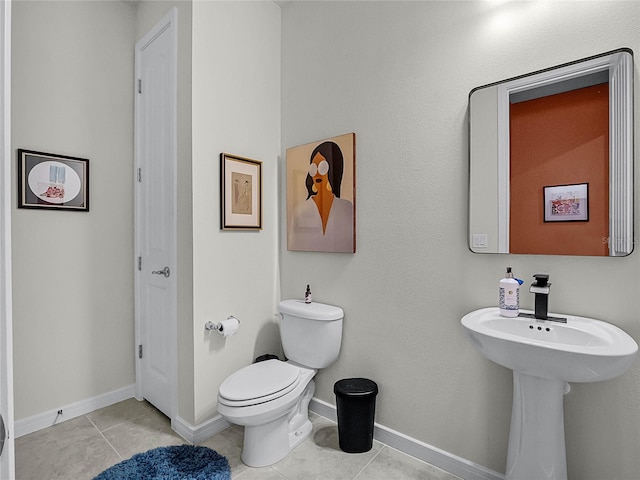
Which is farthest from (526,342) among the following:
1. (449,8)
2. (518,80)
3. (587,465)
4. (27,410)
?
(27,410)

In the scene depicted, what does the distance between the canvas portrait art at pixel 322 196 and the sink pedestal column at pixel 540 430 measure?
1.11 meters

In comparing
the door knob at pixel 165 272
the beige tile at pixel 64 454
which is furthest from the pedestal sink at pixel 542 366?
the beige tile at pixel 64 454

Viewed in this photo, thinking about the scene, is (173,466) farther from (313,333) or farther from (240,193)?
(240,193)

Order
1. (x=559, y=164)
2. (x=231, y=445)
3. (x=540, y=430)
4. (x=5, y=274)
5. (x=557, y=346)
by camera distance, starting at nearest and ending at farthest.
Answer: (x=5, y=274) < (x=557, y=346) < (x=540, y=430) < (x=559, y=164) < (x=231, y=445)

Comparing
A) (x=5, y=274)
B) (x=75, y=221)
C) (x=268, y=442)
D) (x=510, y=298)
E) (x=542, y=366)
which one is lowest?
(x=268, y=442)

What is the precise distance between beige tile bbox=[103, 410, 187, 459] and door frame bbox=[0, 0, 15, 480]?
60.1 inches

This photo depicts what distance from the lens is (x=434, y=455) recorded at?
69.9 inches

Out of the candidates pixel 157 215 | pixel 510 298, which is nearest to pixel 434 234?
pixel 510 298

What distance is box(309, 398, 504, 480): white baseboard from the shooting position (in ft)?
5.36

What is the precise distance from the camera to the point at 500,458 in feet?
5.20

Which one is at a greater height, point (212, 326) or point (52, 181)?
point (52, 181)

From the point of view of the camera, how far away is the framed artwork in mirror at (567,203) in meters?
1.37

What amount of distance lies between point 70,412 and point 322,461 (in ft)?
5.50

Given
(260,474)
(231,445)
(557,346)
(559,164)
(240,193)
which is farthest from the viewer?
(240,193)
